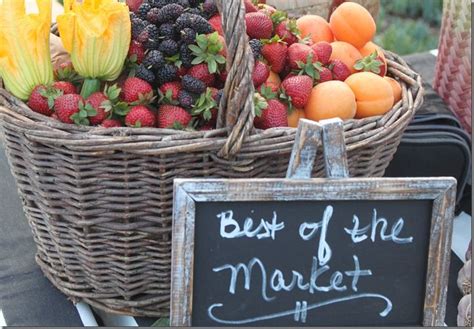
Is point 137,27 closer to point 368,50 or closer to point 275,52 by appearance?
point 275,52

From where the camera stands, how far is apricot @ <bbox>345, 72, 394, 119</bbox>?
3.64ft

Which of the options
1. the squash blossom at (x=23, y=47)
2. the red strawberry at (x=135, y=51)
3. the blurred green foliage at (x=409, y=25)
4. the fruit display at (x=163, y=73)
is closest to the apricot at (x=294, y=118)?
the fruit display at (x=163, y=73)

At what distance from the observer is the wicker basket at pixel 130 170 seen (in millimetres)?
954

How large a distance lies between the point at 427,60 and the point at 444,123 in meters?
0.54

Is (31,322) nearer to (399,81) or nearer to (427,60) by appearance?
(399,81)

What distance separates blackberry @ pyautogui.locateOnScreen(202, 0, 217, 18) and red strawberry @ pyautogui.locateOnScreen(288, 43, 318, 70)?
0.13 m

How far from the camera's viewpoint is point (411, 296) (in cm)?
91

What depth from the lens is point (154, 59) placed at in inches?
41.3

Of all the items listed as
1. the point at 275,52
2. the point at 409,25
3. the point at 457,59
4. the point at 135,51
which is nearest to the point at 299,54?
the point at 275,52

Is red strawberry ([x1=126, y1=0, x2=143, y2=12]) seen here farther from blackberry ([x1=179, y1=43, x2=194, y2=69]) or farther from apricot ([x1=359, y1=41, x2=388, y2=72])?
apricot ([x1=359, y1=41, x2=388, y2=72])

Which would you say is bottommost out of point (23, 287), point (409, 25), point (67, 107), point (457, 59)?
point (409, 25)

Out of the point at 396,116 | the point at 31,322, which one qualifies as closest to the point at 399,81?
the point at 396,116

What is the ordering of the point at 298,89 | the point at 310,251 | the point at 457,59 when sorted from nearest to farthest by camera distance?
the point at 310,251
the point at 298,89
the point at 457,59

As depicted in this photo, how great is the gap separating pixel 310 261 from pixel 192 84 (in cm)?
30
